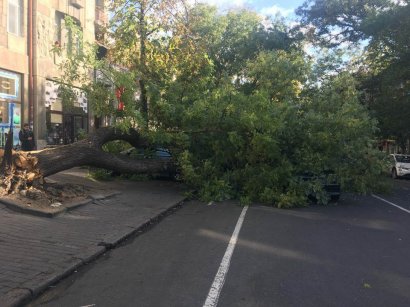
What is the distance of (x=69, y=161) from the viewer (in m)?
13.2

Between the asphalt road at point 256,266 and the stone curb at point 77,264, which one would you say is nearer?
the stone curb at point 77,264

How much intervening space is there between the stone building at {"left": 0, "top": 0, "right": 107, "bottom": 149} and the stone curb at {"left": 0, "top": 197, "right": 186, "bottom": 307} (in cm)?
1118

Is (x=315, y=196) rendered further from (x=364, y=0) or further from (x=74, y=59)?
(x=364, y=0)

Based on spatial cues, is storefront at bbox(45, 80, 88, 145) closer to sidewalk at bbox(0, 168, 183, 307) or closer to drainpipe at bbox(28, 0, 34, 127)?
drainpipe at bbox(28, 0, 34, 127)

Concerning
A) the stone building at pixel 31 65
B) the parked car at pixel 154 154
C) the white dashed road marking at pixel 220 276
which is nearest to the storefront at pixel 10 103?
the stone building at pixel 31 65

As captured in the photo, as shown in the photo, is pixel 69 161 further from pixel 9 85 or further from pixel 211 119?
pixel 9 85

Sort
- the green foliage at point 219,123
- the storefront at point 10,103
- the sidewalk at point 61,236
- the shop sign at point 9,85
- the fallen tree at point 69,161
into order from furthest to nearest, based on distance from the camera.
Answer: the storefront at point 10,103 → the shop sign at point 9,85 → the green foliage at point 219,123 → the fallen tree at point 69,161 → the sidewalk at point 61,236

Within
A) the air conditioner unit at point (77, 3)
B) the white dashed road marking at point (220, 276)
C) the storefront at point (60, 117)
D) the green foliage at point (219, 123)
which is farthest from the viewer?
the air conditioner unit at point (77, 3)

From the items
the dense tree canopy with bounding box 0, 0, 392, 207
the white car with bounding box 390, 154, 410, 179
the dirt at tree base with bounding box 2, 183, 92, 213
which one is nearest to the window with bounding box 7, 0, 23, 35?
the dense tree canopy with bounding box 0, 0, 392, 207

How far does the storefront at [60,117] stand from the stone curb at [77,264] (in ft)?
45.7

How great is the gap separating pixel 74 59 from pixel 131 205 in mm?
5767

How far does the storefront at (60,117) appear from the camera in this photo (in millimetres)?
24031

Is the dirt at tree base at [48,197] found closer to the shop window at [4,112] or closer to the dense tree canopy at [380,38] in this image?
the shop window at [4,112]

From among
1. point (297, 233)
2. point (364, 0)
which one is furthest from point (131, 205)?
point (364, 0)
